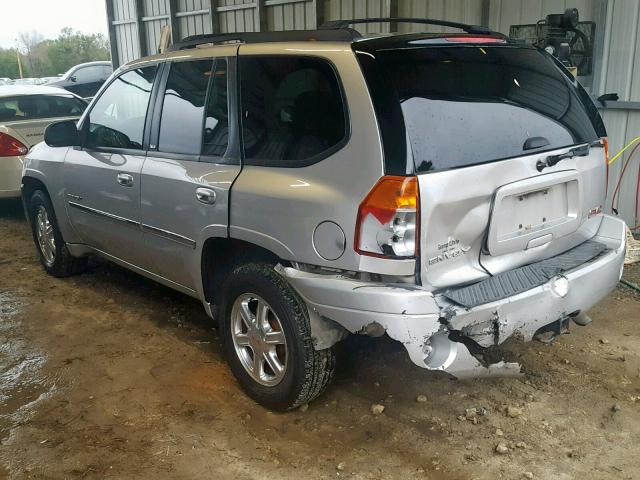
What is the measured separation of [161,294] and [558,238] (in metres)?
3.20

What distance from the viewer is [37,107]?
809 centimetres

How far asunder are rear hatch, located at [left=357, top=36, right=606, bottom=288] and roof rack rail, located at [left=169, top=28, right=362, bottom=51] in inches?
10.1

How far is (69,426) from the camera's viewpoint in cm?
325

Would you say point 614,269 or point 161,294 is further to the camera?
point 161,294

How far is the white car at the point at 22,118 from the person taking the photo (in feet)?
24.0

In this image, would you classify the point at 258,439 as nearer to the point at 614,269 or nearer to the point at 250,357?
the point at 250,357

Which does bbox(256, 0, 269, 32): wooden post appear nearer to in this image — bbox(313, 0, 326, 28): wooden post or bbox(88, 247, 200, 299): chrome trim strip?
bbox(313, 0, 326, 28): wooden post

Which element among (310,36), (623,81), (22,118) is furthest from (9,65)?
(310,36)

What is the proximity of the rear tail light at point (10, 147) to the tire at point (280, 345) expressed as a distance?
5.07 metres

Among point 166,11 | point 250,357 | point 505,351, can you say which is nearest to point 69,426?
point 250,357

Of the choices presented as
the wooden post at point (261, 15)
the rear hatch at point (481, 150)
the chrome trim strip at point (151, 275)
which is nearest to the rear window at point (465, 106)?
the rear hatch at point (481, 150)

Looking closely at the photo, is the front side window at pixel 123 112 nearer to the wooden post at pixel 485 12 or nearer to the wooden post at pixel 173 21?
the wooden post at pixel 485 12

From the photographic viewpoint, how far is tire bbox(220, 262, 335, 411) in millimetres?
2988

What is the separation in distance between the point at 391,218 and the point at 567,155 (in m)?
1.08
